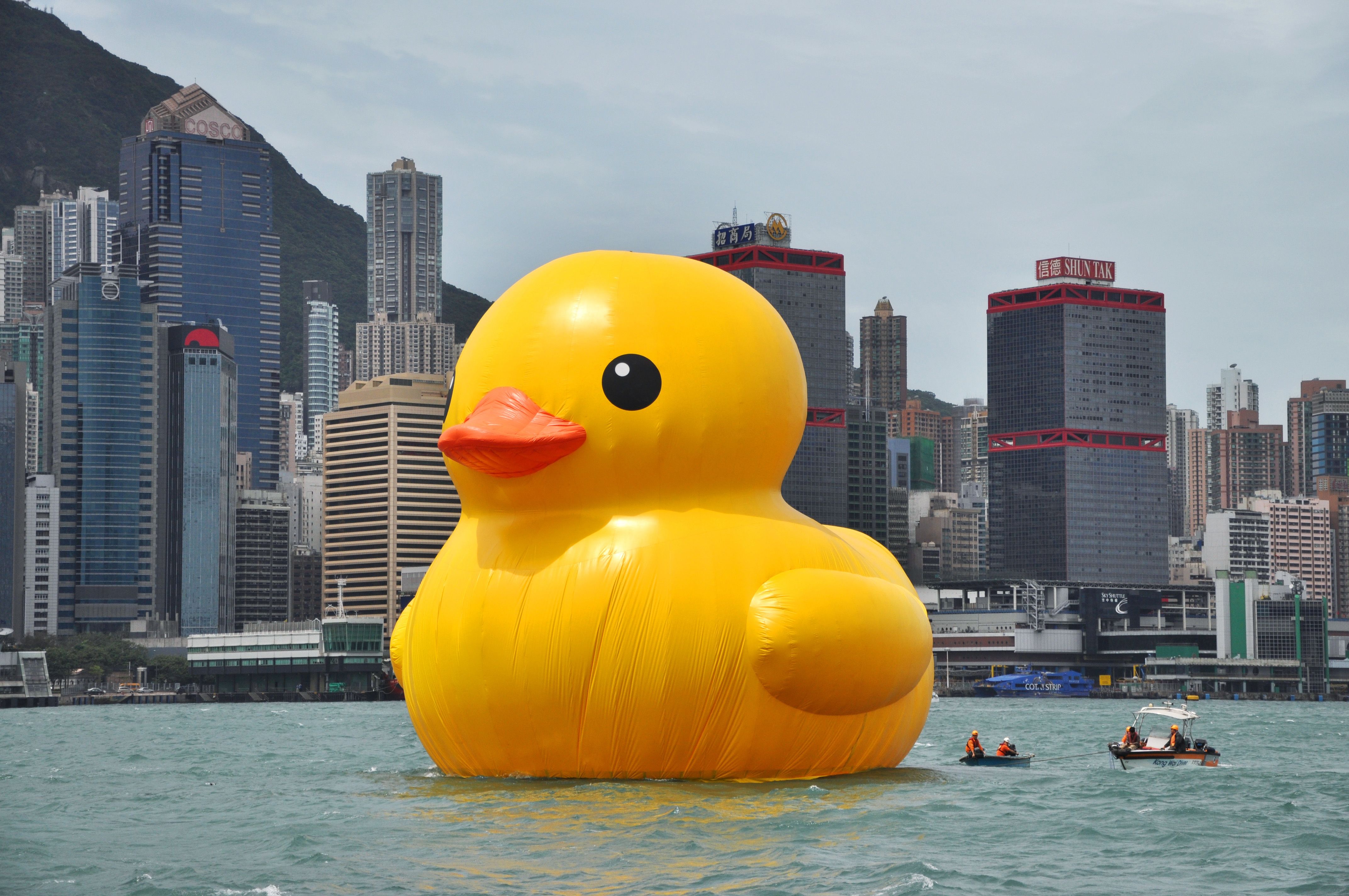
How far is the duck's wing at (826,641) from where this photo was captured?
23.1 metres

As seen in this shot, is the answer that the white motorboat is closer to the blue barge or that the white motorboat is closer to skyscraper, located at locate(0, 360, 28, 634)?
the blue barge

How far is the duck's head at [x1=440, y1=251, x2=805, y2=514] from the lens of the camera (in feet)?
78.9

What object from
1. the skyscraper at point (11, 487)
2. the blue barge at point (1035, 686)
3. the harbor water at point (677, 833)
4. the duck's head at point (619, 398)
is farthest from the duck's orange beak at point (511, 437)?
the skyscraper at point (11, 487)

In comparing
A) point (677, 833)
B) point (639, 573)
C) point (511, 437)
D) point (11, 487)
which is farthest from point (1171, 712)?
point (11, 487)

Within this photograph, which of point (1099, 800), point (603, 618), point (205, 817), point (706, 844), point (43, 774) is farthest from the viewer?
point (43, 774)

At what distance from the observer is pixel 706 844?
64.5ft

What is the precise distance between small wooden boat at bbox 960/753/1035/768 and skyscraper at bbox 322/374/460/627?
6005 inches

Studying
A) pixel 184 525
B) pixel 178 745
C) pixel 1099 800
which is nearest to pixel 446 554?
pixel 1099 800

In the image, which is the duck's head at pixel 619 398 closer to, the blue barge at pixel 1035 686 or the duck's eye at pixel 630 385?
the duck's eye at pixel 630 385

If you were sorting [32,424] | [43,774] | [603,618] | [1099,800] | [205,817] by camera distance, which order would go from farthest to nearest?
[32,424], [43,774], [1099,800], [205,817], [603,618]

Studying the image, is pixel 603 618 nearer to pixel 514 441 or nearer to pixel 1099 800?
pixel 514 441

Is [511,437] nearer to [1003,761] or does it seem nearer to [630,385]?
[630,385]

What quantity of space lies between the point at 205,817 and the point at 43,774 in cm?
1344

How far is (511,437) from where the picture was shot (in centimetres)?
2358
